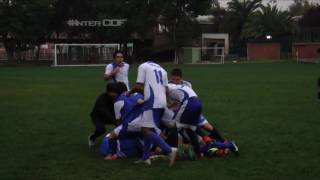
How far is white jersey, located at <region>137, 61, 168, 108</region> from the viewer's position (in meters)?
9.15

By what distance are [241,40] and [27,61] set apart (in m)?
34.0

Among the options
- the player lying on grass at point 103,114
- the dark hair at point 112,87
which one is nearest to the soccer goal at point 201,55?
the player lying on grass at point 103,114

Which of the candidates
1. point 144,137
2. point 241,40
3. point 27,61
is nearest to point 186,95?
point 144,137

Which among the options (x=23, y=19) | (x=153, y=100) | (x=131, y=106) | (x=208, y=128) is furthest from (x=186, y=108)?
(x=23, y=19)

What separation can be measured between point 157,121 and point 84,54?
56.1 metres

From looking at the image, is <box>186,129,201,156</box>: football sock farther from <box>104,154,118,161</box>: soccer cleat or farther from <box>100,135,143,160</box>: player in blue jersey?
<box>104,154,118,161</box>: soccer cleat

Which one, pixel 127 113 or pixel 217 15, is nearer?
pixel 127 113

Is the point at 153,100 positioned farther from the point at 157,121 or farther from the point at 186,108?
the point at 186,108

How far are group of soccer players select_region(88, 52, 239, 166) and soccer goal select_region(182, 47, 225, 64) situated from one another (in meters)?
64.2

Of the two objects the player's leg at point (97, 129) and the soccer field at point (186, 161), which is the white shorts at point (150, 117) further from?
the player's leg at point (97, 129)

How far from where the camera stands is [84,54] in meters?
64.7

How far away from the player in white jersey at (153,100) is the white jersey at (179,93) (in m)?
0.37

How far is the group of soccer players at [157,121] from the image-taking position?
9203mm

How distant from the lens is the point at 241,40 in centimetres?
9056
